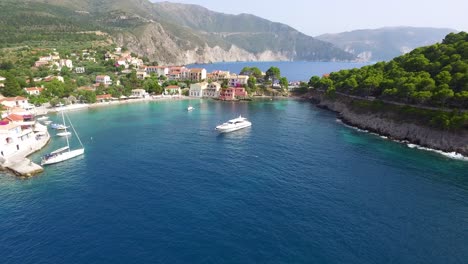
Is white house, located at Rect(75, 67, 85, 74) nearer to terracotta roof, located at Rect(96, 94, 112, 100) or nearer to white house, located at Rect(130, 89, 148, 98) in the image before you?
white house, located at Rect(130, 89, 148, 98)

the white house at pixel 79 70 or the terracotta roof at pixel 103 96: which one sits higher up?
the white house at pixel 79 70

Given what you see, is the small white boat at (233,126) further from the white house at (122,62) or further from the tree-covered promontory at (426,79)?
the white house at (122,62)

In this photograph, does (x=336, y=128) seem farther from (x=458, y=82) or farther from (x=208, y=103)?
(x=208, y=103)

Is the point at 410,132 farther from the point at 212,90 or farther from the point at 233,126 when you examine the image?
the point at 212,90

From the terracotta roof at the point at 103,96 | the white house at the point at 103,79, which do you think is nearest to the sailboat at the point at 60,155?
the terracotta roof at the point at 103,96

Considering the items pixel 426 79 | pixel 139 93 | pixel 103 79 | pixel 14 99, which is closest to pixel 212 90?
pixel 139 93
